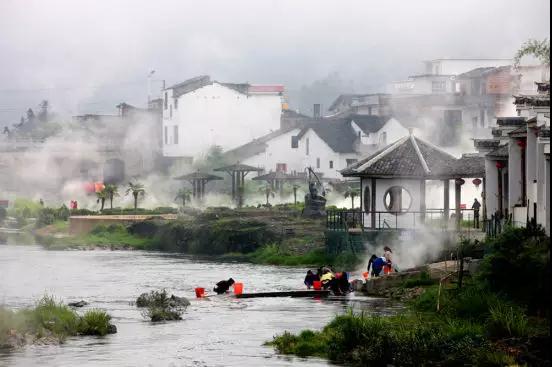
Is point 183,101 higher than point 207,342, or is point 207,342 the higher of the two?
point 183,101

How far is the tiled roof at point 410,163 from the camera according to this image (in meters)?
73.8

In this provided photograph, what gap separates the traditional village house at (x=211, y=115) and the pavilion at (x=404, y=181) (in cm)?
7568

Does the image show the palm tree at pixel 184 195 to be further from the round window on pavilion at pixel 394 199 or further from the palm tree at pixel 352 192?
the round window on pavilion at pixel 394 199

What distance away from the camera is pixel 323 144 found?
137 m

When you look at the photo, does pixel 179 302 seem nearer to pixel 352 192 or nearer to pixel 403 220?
pixel 403 220

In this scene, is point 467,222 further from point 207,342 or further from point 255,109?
point 255,109

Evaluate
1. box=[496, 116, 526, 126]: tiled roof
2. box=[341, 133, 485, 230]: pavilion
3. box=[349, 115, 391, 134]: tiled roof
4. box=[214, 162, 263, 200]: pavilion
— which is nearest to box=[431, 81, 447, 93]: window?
box=[349, 115, 391, 134]: tiled roof

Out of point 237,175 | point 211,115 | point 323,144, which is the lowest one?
point 237,175

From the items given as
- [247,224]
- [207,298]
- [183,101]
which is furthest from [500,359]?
[183,101]

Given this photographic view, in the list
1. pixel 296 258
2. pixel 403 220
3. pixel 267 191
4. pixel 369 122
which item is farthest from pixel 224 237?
pixel 369 122

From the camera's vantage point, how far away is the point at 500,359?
115 ft

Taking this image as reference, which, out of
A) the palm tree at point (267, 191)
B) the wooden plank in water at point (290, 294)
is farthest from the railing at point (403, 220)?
the palm tree at point (267, 191)

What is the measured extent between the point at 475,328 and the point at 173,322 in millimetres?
14064

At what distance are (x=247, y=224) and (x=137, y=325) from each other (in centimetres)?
4802
